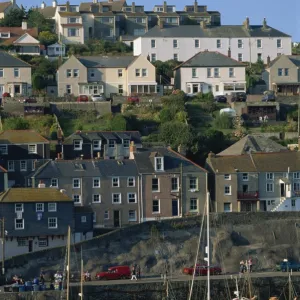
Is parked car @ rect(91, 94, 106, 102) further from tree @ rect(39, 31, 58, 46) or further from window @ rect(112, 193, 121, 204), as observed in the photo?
window @ rect(112, 193, 121, 204)

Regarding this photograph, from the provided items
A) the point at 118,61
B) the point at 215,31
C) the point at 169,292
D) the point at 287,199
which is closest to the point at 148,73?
the point at 118,61

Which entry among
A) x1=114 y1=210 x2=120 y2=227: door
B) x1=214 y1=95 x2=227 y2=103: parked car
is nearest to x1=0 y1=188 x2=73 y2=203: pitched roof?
x1=114 y1=210 x2=120 y2=227: door

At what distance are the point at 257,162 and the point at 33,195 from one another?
13.7m

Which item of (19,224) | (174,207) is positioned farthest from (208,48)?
(19,224)

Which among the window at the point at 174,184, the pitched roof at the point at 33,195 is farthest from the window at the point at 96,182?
the window at the point at 174,184

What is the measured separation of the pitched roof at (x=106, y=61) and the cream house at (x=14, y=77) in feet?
13.3

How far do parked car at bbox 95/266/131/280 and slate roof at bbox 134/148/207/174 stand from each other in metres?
8.80

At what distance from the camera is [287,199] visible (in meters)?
73.3

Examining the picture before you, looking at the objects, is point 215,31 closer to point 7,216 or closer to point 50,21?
point 50,21

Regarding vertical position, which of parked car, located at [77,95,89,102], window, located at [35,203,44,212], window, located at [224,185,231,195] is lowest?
window, located at [35,203,44,212]

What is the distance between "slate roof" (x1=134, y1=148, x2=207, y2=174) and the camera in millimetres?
71562

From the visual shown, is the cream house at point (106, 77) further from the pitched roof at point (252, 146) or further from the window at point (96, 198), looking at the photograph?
the window at point (96, 198)

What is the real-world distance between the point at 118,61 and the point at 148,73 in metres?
2.40

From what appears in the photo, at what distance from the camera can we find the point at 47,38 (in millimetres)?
104500
